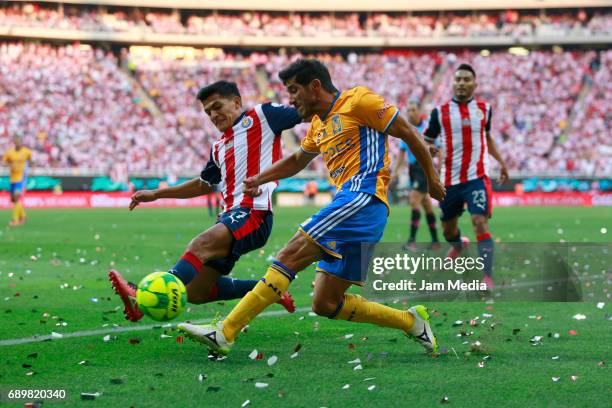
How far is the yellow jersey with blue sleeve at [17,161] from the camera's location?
2344 cm

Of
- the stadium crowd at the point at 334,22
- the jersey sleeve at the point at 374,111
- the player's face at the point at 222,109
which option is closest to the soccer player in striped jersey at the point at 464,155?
the player's face at the point at 222,109

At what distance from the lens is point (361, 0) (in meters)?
58.8

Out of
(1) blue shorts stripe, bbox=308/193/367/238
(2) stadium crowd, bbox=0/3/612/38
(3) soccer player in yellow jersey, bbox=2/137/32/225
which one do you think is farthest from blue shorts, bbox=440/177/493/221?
(2) stadium crowd, bbox=0/3/612/38

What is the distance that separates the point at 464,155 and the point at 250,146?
11.6 feet

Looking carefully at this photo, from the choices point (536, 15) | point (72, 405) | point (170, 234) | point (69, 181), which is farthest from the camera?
point (536, 15)

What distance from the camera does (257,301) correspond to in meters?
5.55

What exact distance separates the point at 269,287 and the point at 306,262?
28cm

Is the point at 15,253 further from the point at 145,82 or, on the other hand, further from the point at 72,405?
the point at 145,82

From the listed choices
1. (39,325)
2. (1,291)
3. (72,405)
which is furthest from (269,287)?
(1,291)

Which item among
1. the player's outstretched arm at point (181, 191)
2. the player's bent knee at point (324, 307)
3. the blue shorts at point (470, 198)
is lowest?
the player's bent knee at point (324, 307)

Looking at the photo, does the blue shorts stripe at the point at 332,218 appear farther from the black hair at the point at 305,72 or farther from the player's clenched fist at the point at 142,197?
the player's clenched fist at the point at 142,197

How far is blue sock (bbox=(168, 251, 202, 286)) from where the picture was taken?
20.9ft

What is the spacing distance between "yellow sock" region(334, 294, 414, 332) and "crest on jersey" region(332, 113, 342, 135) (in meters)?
1.09

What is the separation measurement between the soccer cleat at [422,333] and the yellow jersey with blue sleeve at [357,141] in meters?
0.81
